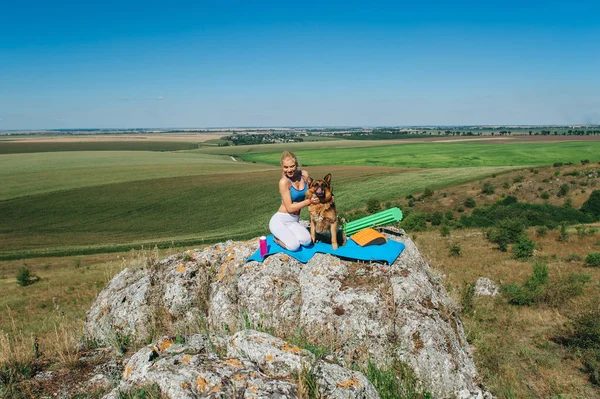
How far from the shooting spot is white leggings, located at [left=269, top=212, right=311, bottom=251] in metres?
7.62

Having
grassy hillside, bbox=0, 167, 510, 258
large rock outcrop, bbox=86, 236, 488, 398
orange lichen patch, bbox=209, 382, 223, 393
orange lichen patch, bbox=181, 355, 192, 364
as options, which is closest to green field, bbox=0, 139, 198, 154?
grassy hillside, bbox=0, 167, 510, 258

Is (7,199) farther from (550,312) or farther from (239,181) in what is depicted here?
(550,312)

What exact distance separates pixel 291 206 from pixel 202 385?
4.17 metres

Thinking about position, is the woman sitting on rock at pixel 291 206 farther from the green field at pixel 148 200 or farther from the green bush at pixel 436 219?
the green bush at pixel 436 219

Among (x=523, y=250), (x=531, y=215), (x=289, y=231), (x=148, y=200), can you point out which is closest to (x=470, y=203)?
(x=531, y=215)

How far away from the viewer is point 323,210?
24.9 feet

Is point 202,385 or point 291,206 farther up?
point 291,206

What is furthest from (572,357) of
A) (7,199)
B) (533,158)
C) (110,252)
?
(533,158)

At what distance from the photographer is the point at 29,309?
18219 mm

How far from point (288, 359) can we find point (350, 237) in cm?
409

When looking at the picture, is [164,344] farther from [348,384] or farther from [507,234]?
[507,234]

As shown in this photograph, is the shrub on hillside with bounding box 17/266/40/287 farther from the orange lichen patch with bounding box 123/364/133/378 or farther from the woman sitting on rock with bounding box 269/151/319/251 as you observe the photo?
the orange lichen patch with bounding box 123/364/133/378

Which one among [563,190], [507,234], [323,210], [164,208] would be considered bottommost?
[164,208]

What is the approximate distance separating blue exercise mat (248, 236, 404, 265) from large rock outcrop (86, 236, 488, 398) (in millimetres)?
144
